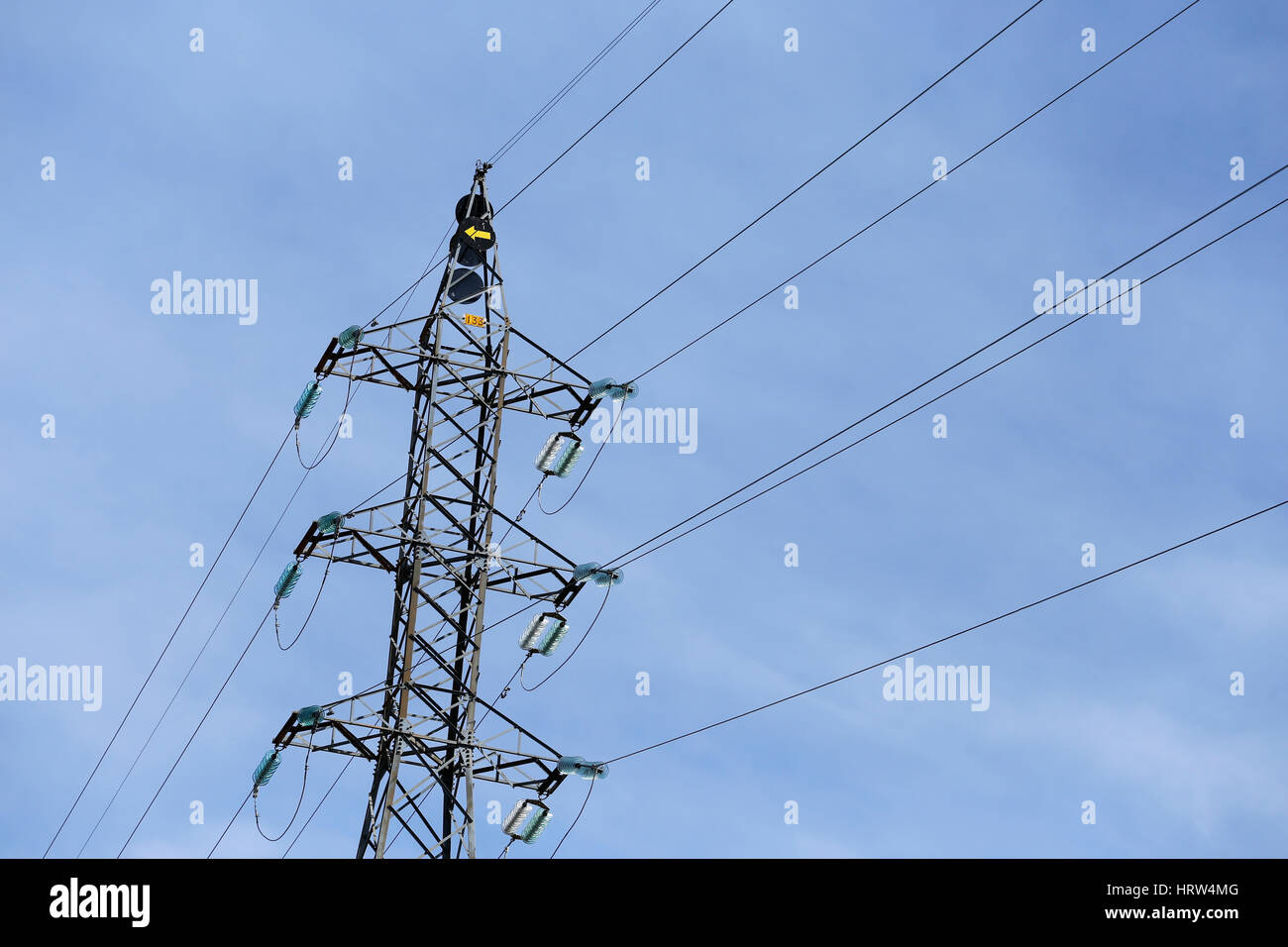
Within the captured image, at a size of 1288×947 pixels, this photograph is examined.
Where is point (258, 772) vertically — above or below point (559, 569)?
below

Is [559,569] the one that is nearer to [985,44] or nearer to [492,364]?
[492,364]

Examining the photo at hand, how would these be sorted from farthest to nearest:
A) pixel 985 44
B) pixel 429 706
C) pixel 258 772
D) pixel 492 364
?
pixel 492 364 < pixel 258 772 < pixel 429 706 < pixel 985 44

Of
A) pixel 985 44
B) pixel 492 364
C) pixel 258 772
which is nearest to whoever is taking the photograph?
pixel 985 44
